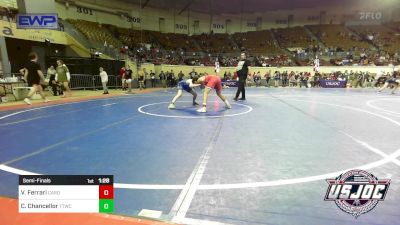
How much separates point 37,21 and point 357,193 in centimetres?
1793

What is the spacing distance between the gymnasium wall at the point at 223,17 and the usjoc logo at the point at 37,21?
15.0 m

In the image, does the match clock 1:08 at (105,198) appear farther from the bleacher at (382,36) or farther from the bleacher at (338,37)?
the bleacher at (382,36)

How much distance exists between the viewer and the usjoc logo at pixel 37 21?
1531cm

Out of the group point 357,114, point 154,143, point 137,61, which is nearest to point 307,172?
point 154,143

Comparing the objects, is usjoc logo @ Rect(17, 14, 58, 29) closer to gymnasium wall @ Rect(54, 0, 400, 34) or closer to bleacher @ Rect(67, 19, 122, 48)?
bleacher @ Rect(67, 19, 122, 48)

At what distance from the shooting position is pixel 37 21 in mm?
15789

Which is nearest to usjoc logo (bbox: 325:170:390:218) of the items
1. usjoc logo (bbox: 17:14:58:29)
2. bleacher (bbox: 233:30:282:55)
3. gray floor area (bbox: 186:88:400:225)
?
gray floor area (bbox: 186:88:400:225)

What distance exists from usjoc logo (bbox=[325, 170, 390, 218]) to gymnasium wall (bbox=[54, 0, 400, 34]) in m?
32.3

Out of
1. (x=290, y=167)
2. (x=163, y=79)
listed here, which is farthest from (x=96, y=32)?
(x=290, y=167)

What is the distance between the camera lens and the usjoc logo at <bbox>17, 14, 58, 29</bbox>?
15.3 m

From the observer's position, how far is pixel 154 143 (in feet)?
15.6
